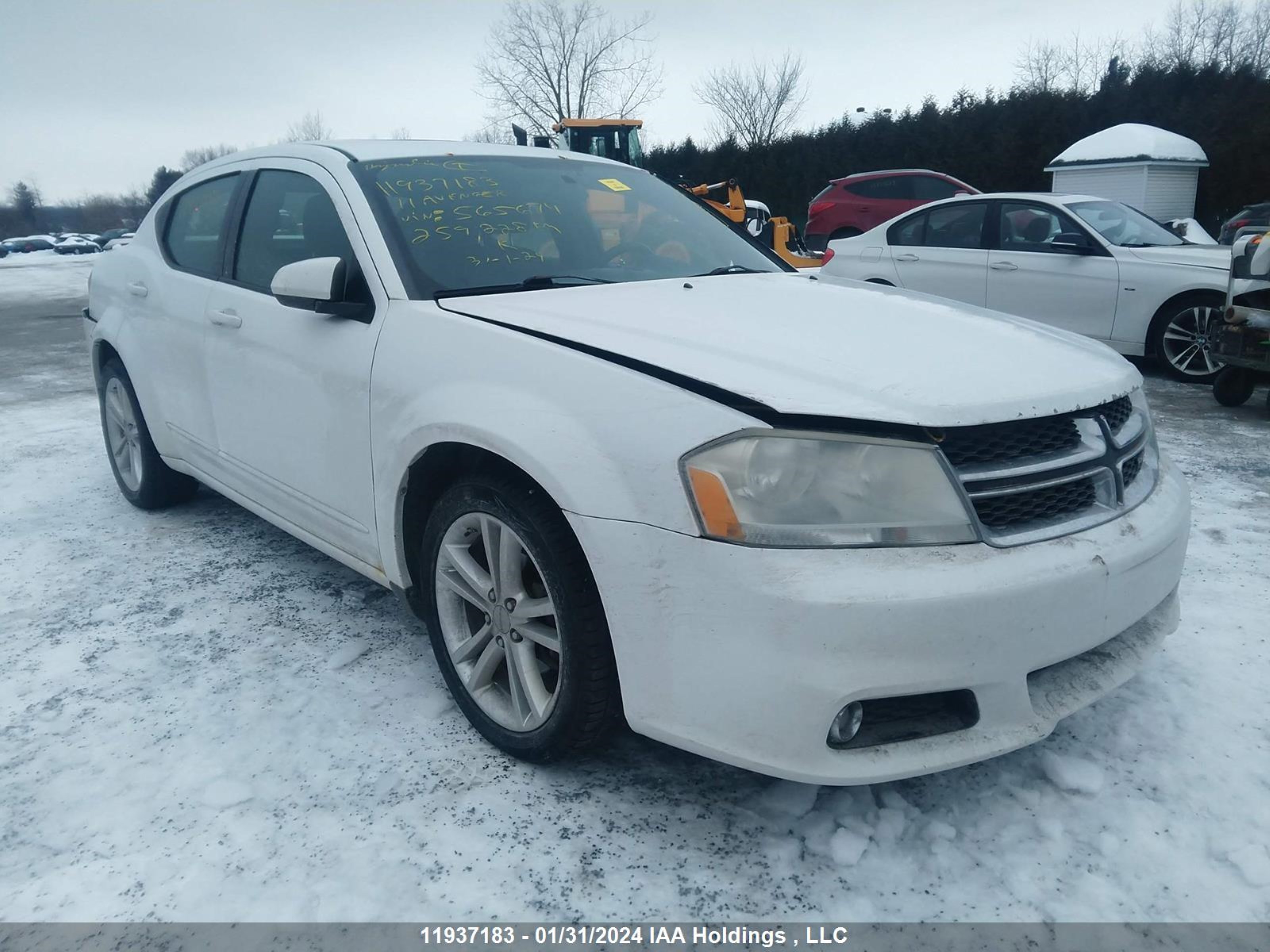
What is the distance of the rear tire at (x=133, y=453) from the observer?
4098 millimetres

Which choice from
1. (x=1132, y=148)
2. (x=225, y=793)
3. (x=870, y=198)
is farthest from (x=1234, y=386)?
(x=1132, y=148)

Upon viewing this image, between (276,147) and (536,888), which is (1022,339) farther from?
(276,147)

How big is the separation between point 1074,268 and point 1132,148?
51.1 feet

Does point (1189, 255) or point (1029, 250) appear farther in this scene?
point (1029, 250)

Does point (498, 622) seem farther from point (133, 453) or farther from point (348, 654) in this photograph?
point (133, 453)

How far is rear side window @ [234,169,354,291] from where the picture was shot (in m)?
2.87

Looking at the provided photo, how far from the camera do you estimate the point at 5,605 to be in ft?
11.0

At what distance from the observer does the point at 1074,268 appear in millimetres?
7434

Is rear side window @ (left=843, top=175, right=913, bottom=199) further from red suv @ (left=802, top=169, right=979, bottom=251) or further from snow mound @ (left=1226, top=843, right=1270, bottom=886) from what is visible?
snow mound @ (left=1226, top=843, right=1270, bottom=886)

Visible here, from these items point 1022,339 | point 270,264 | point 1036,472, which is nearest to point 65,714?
point 270,264

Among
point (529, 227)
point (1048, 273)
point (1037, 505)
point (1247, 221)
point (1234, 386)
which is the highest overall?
point (1247, 221)

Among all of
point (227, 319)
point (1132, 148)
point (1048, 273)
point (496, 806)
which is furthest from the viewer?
point (1132, 148)

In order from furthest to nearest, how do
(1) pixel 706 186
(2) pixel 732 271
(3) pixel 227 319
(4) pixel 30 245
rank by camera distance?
(4) pixel 30 245
(1) pixel 706 186
(3) pixel 227 319
(2) pixel 732 271

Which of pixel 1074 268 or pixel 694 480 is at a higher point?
pixel 1074 268
